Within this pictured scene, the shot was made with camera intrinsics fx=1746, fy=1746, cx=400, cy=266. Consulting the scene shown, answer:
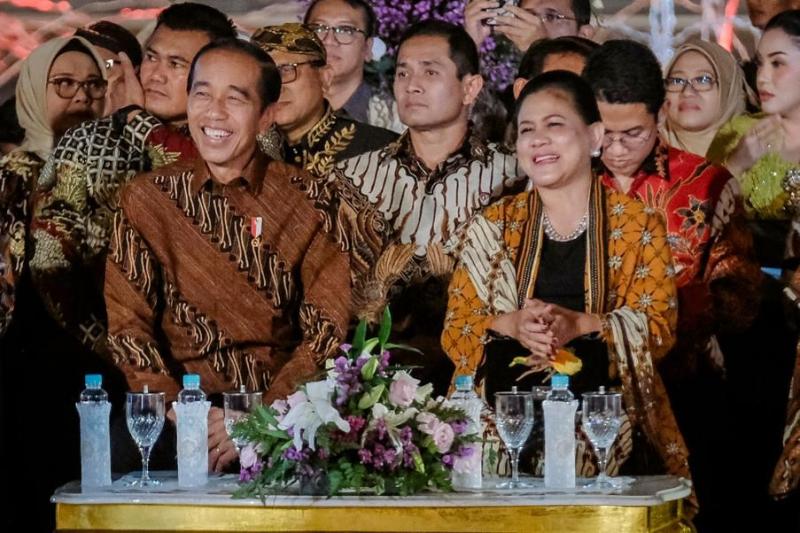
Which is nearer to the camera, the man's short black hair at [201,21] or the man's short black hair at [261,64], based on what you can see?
the man's short black hair at [261,64]

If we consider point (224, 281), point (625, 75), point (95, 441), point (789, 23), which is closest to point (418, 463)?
point (95, 441)

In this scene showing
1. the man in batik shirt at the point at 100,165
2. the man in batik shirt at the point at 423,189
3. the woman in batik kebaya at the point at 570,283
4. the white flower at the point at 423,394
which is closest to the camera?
the white flower at the point at 423,394

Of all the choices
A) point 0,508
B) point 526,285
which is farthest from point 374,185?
point 0,508

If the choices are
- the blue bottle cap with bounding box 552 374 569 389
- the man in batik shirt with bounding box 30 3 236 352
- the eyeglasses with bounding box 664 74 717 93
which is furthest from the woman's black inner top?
the man in batik shirt with bounding box 30 3 236 352

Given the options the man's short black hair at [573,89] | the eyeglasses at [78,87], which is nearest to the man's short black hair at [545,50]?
the man's short black hair at [573,89]

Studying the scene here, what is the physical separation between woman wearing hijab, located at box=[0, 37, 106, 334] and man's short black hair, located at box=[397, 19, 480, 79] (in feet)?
3.48

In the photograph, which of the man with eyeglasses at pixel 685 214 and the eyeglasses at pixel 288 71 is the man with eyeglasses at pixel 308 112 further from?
the man with eyeglasses at pixel 685 214

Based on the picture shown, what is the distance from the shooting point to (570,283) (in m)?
4.86

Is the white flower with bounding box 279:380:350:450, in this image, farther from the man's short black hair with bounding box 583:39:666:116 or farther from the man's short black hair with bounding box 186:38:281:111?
the man's short black hair with bounding box 583:39:666:116

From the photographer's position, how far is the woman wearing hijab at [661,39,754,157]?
221 inches

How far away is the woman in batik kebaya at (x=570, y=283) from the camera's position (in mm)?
4684

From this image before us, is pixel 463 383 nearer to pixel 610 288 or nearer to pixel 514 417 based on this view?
pixel 514 417

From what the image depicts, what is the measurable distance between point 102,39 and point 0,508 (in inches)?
63.6

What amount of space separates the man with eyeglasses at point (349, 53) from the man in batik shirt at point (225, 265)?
0.72m
